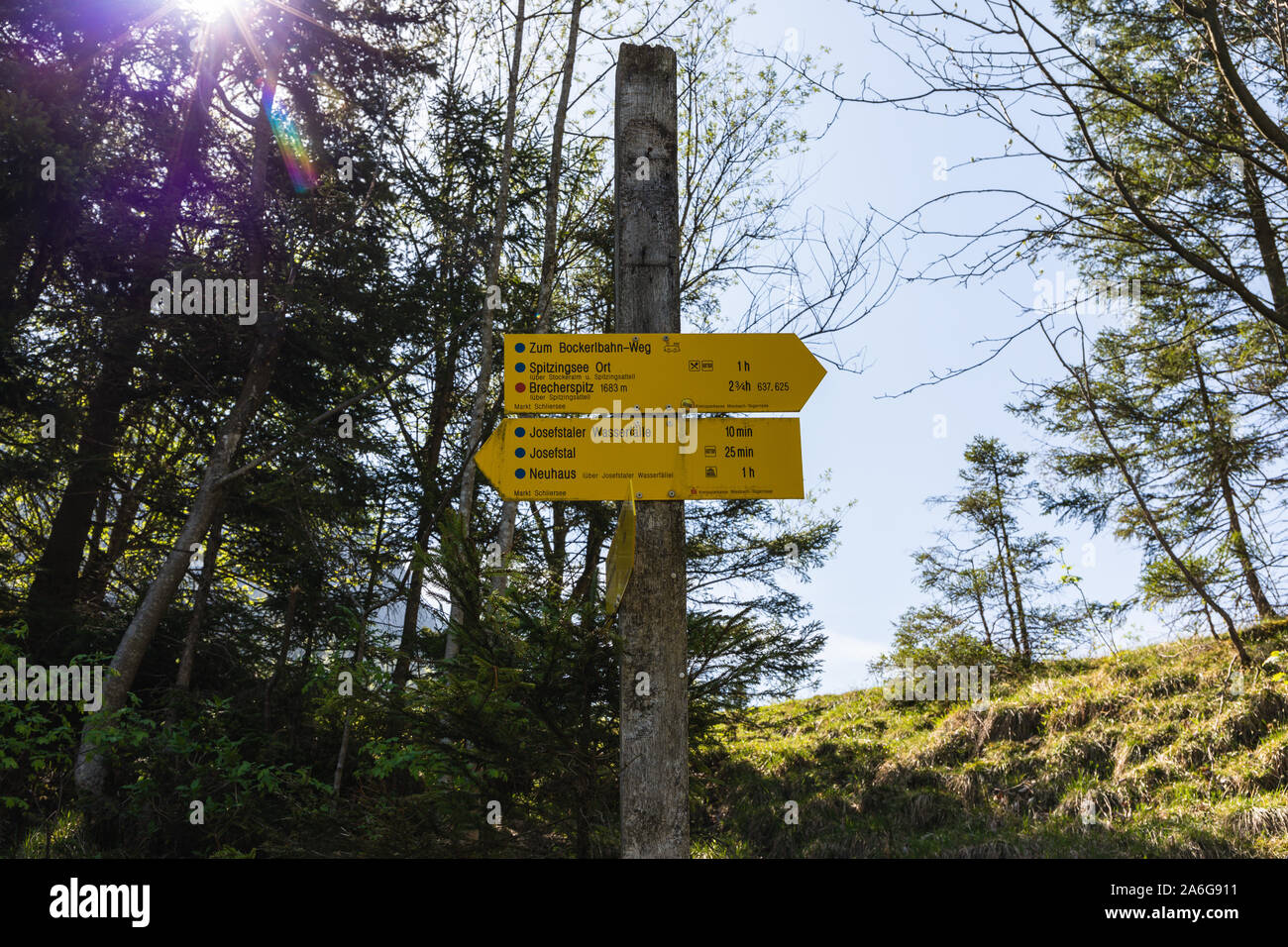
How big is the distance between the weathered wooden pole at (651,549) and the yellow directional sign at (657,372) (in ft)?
0.55

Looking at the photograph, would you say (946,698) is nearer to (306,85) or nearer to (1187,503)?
(1187,503)

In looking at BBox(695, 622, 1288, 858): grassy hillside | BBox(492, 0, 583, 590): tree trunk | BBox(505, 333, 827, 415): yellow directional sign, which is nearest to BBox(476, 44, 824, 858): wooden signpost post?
BBox(505, 333, 827, 415): yellow directional sign

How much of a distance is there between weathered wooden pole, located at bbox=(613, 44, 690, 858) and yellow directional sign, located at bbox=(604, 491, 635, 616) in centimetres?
4

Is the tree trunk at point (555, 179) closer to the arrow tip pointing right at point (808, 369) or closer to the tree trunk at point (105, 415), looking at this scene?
the tree trunk at point (105, 415)

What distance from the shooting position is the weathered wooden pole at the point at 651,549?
3471 mm

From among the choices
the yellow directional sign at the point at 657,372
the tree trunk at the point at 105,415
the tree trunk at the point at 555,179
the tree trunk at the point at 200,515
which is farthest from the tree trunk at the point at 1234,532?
the tree trunk at the point at 105,415

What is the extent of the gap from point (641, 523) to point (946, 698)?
41.3ft

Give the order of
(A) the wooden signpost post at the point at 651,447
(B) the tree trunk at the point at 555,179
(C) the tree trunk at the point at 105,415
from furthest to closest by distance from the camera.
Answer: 1. (C) the tree trunk at the point at 105,415
2. (B) the tree trunk at the point at 555,179
3. (A) the wooden signpost post at the point at 651,447

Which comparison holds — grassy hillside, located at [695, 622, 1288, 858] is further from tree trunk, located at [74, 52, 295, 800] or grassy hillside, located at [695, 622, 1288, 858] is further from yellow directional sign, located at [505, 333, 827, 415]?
tree trunk, located at [74, 52, 295, 800]

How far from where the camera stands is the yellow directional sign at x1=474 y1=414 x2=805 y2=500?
145 inches

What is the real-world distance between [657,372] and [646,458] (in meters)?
0.42

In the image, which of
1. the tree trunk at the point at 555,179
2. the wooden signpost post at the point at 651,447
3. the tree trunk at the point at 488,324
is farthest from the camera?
the tree trunk at the point at 555,179

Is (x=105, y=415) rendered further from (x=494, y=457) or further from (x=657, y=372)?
(x=657, y=372)

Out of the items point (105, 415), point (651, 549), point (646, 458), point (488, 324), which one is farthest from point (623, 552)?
point (105, 415)
